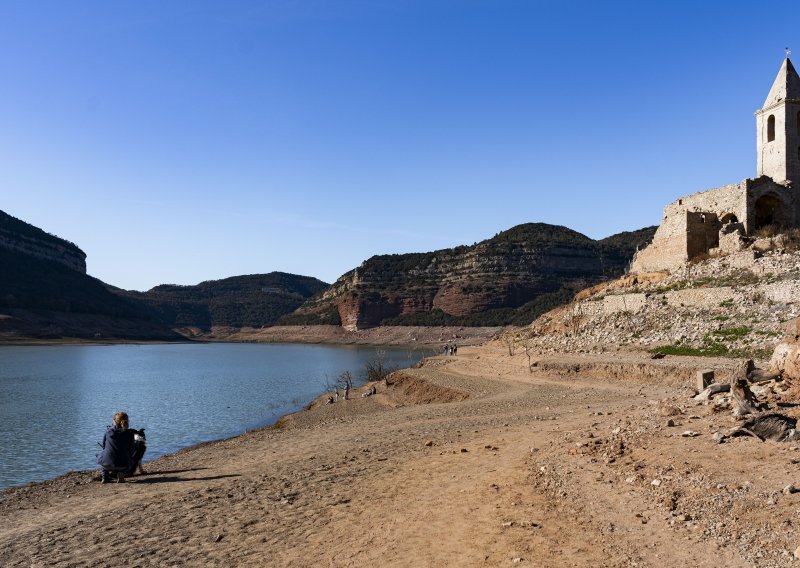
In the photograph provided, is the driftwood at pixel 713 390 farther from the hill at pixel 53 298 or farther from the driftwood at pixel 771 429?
the hill at pixel 53 298

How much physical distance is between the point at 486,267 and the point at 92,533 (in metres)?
133

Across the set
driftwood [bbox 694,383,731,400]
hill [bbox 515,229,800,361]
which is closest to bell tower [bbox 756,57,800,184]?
hill [bbox 515,229,800,361]

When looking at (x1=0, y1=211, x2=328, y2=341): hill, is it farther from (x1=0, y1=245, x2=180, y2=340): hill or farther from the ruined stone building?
the ruined stone building

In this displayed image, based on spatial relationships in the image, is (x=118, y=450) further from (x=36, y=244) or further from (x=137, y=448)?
(x=36, y=244)

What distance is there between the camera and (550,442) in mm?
11961

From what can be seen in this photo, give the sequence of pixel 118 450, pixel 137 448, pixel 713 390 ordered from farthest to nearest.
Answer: pixel 713 390 < pixel 137 448 < pixel 118 450

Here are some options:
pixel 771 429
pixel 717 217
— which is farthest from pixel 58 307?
pixel 771 429

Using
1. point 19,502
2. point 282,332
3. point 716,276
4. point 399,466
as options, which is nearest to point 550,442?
point 399,466

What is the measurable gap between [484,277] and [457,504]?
12829 cm

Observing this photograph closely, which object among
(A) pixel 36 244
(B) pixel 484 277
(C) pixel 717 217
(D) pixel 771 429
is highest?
(A) pixel 36 244

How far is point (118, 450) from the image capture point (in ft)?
39.8

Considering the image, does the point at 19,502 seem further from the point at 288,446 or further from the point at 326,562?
the point at 326,562

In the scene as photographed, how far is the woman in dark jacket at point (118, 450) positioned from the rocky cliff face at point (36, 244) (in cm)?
17232

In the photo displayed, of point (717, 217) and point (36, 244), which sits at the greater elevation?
point (36, 244)
